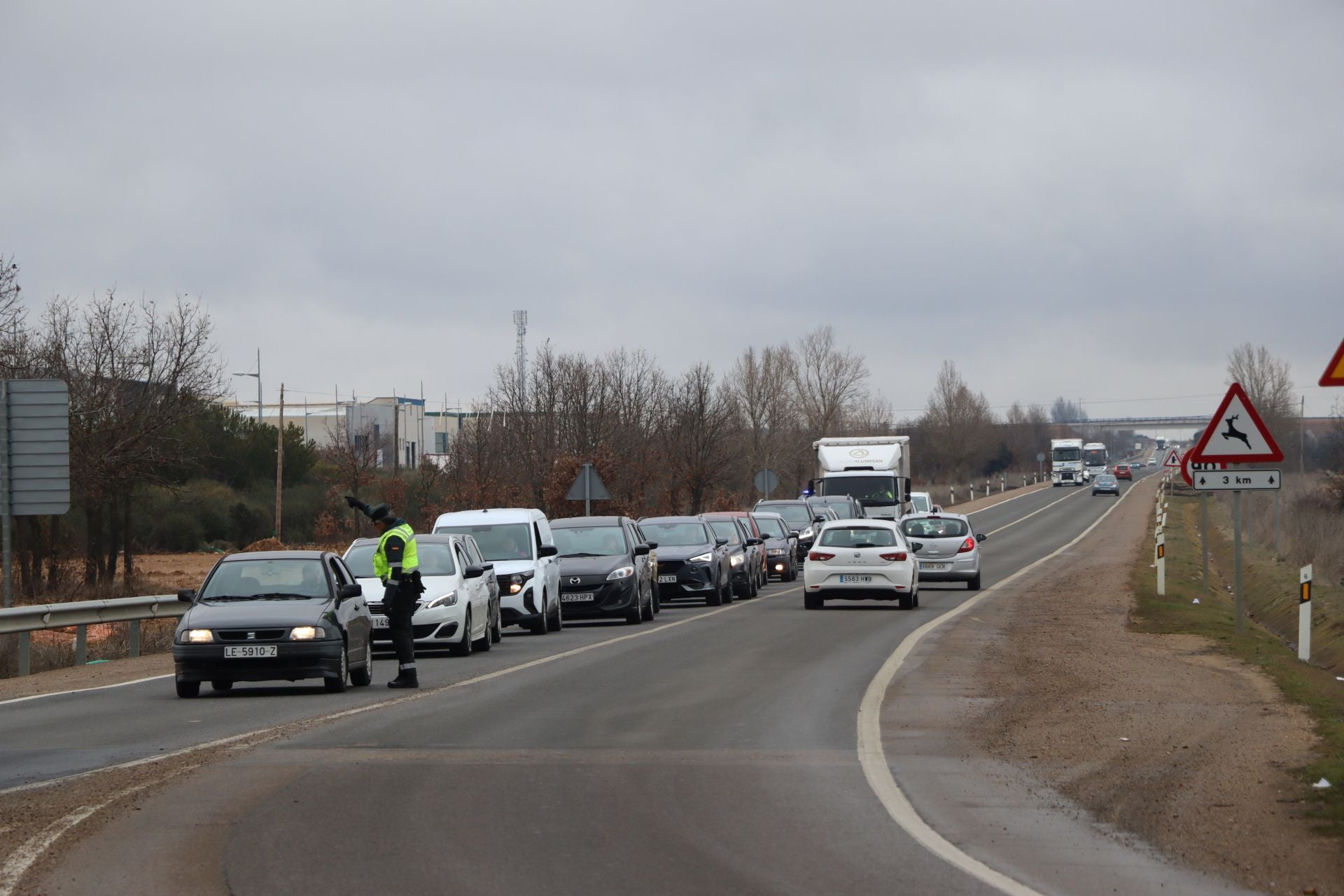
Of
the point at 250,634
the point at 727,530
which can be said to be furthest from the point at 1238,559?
the point at 727,530

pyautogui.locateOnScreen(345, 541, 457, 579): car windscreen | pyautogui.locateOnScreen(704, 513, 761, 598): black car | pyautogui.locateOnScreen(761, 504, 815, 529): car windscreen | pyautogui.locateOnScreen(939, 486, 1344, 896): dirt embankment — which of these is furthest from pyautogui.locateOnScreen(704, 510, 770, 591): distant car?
pyautogui.locateOnScreen(345, 541, 457, 579): car windscreen

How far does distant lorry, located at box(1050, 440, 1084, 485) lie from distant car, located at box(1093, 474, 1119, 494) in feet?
58.5

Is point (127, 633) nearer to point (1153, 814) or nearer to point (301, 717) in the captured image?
point (301, 717)

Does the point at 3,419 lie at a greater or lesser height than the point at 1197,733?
greater

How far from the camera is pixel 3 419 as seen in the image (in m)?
24.3

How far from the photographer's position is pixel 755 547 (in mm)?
36094

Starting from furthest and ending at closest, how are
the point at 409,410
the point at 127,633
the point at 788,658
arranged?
the point at 409,410 < the point at 127,633 < the point at 788,658

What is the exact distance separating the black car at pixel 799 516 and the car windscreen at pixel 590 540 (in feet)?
57.3

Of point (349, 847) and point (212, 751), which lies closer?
point (349, 847)

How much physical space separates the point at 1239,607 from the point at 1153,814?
12.9 metres

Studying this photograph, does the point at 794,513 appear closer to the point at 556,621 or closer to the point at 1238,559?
the point at 556,621

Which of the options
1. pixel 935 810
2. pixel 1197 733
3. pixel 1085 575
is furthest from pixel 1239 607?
pixel 1085 575

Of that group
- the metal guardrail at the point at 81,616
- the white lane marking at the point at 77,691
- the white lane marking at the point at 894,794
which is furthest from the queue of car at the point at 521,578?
the white lane marking at the point at 894,794

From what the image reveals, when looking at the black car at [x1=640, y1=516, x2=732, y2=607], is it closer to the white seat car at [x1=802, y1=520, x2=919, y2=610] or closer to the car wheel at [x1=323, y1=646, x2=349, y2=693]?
the white seat car at [x1=802, y1=520, x2=919, y2=610]
